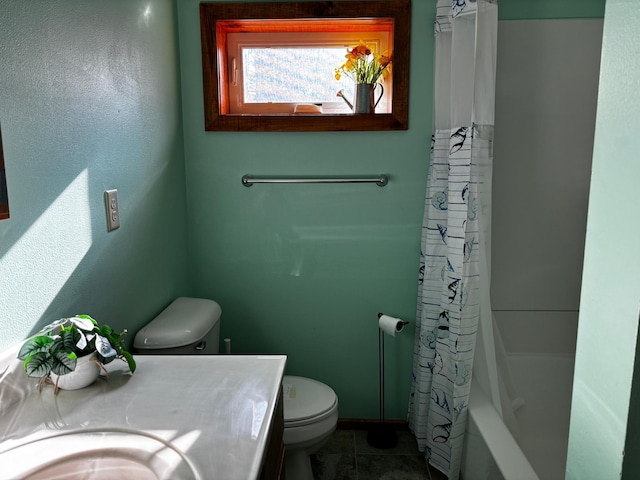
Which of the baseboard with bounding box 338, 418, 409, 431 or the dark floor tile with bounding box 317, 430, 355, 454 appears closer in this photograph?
the dark floor tile with bounding box 317, 430, 355, 454

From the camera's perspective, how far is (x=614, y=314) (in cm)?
80

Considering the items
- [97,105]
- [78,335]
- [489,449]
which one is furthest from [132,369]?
[489,449]

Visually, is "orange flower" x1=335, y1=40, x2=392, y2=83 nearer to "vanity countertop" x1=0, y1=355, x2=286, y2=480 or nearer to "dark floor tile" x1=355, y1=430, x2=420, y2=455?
"vanity countertop" x1=0, y1=355, x2=286, y2=480

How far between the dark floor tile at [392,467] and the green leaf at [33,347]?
149 centimetres

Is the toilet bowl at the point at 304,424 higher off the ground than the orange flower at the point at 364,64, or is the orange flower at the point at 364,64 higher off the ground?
the orange flower at the point at 364,64

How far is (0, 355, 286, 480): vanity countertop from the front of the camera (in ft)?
2.98

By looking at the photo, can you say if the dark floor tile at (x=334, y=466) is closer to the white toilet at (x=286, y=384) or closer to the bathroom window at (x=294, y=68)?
the white toilet at (x=286, y=384)

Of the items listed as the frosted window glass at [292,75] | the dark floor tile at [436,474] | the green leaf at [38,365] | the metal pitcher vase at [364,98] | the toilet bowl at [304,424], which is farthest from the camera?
the frosted window glass at [292,75]

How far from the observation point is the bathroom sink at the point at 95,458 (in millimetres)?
847

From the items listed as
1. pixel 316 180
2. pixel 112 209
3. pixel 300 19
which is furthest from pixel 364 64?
pixel 112 209

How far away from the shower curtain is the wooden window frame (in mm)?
158

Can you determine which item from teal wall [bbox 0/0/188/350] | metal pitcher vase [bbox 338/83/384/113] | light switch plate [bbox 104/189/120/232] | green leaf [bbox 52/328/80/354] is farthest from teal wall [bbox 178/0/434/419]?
green leaf [bbox 52/328/80/354]

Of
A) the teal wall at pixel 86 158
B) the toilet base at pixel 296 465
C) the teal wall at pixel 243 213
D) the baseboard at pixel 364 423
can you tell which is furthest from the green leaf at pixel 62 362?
the baseboard at pixel 364 423

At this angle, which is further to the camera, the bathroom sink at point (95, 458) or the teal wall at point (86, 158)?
the teal wall at point (86, 158)
